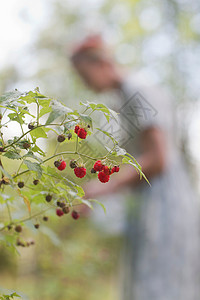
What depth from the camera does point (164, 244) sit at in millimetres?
1716

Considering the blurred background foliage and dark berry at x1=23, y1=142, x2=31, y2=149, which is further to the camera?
the blurred background foliage

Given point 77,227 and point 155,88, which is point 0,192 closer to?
point 155,88

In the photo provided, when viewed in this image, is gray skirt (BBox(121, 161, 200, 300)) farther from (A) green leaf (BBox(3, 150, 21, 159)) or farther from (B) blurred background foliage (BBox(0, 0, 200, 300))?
(B) blurred background foliage (BBox(0, 0, 200, 300))

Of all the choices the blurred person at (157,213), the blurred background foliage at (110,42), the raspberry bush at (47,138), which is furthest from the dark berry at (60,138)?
the blurred background foliage at (110,42)

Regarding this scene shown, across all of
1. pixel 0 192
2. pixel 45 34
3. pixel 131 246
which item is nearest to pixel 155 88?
pixel 131 246

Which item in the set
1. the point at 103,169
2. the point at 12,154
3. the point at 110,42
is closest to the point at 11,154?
the point at 12,154

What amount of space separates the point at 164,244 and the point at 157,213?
0.44 ft

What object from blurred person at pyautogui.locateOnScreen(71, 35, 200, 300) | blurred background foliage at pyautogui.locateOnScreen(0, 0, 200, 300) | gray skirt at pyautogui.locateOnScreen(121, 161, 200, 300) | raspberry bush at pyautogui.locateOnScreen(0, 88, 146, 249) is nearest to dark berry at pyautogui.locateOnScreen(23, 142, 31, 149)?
raspberry bush at pyautogui.locateOnScreen(0, 88, 146, 249)

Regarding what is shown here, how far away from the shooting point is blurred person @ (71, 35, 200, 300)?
1.66 metres

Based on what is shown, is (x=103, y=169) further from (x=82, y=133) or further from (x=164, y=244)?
(x=164, y=244)

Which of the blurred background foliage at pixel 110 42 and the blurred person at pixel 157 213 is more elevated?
the blurred background foliage at pixel 110 42

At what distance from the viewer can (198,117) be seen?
4.14 m

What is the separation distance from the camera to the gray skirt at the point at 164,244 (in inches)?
66.8

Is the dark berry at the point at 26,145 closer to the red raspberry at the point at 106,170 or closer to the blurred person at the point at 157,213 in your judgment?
the red raspberry at the point at 106,170
